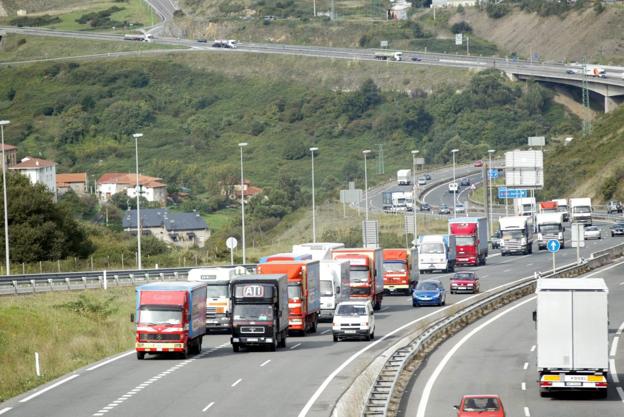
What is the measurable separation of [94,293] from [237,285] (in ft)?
84.7

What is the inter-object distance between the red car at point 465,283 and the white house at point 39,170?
373ft

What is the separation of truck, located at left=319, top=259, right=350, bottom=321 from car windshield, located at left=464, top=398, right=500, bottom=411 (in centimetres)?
2990

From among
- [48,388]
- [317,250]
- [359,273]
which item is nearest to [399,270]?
[317,250]

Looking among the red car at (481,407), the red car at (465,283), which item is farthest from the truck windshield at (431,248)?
the red car at (481,407)

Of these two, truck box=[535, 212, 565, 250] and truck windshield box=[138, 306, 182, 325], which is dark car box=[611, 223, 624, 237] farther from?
truck windshield box=[138, 306, 182, 325]

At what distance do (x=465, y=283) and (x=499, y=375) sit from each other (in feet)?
108

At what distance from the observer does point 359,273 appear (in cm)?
6750

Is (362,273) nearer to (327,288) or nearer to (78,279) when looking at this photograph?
(327,288)

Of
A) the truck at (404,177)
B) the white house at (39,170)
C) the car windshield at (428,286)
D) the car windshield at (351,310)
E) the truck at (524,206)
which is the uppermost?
the white house at (39,170)

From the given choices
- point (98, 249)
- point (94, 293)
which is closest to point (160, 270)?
point (94, 293)

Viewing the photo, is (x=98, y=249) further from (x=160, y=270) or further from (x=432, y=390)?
(x=432, y=390)

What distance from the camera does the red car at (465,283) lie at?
A: 77.7 m

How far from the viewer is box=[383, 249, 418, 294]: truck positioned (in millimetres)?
76250

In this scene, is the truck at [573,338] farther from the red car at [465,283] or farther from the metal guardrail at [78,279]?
the red car at [465,283]
